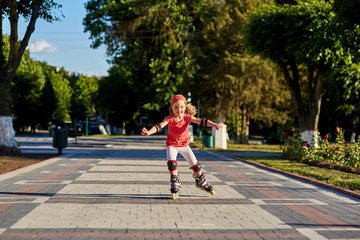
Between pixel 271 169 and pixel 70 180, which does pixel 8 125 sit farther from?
pixel 271 169

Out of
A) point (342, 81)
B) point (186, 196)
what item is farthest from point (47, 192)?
point (342, 81)

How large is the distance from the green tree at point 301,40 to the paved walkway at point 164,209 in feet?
35.7

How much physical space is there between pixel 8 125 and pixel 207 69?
79.2 feet

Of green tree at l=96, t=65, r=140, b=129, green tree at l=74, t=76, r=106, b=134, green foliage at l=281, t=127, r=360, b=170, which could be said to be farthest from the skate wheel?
green tree at l=96, t=65, r=140, b=129

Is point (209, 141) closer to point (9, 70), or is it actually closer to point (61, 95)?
point (9, 70)

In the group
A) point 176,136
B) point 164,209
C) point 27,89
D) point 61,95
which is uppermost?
point 61,95

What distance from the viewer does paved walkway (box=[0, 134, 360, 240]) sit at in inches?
Result: 229

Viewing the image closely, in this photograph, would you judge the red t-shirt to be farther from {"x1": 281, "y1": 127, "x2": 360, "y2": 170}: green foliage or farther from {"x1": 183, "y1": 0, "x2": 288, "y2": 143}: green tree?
{"x1": 183, "y1": 0, "x2": 288, "y2": 143}: green tree

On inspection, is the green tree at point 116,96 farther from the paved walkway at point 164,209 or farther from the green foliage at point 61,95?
the paved walkway at point 164,209

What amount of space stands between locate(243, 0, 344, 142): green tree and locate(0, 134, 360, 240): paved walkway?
10.9 m

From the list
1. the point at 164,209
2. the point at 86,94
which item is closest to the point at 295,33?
the point at 164,209

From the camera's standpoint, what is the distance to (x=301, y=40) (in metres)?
21.6

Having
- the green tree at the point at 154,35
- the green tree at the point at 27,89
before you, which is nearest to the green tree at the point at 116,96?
the green tree at the point at 27,89

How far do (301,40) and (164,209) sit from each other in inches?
648
